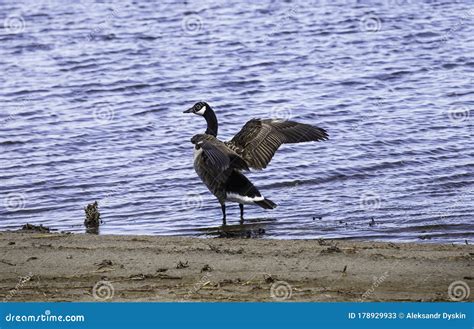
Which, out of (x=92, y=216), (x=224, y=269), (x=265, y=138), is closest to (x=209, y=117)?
(x=265, y=138)

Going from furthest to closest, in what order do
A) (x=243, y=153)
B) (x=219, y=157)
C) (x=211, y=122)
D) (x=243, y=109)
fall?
(x=243, y=109)
(x=211, y=122)
(x=243, y=153)
(x=219, y=157)

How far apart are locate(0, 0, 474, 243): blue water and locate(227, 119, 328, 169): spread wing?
0.81 meters

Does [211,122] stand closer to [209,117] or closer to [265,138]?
[209,117]

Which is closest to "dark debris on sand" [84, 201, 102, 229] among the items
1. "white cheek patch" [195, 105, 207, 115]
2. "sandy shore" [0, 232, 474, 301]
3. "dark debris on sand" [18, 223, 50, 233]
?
"dark debris on sand" [18, 223, 50, 233]

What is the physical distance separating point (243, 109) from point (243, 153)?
588 centimetres

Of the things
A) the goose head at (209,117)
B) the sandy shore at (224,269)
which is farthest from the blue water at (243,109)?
the sandy shore at (224,269)

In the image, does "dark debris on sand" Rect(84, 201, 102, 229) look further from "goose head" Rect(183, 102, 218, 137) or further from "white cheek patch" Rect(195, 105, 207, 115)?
"white cheek patch" Rect(195, 105, 207, 115)

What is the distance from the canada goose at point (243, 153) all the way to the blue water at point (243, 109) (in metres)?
0.44

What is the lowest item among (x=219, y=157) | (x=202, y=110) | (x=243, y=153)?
(x=219, y=157)

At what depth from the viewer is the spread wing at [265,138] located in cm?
1240

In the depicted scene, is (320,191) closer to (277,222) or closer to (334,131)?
(277,222)

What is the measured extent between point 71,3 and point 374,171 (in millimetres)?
17066

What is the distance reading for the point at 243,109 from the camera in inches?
717

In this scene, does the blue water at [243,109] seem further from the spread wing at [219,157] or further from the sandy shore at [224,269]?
the sandy shore at [224,269]
